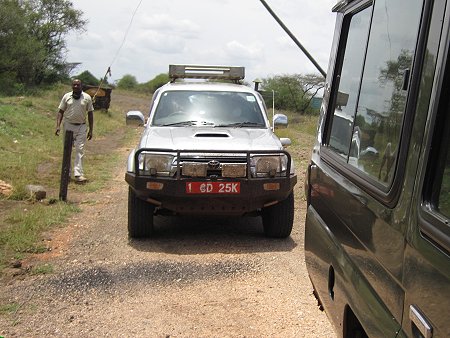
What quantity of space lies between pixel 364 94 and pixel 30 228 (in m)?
4.67

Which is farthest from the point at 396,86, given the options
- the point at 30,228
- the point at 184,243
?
the point at 30,228

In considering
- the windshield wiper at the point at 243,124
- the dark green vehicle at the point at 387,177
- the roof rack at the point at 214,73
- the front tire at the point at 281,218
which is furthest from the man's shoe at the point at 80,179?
the dark green vehicle at the point at 387,177

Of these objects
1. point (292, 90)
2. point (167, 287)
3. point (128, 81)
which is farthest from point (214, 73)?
point (128, 81)

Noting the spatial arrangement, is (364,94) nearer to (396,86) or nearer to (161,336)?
(396,86)

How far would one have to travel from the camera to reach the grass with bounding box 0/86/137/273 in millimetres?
5973

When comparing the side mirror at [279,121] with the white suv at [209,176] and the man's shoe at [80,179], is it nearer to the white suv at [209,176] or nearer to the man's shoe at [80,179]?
the white suv at [209,176]

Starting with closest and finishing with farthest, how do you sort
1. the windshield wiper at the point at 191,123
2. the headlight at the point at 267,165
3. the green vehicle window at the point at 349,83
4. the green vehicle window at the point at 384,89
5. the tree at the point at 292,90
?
the green vehicle window at the point at 384,89
the green vehicle window at the point at 349,83
the headlight at the point at 267,165
the windshield wiper at the point at 191,123
the tree at the point at 292,90

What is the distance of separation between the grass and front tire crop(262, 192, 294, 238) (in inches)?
93.1

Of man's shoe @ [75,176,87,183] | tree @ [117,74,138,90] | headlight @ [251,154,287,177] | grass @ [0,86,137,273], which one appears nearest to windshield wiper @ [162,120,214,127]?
headlight @ [251,154,287,177]

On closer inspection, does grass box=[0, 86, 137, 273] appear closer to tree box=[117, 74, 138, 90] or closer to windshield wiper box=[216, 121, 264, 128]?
windshield wiper box=[216, 121, 264, 128]

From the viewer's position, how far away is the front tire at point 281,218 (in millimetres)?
5980

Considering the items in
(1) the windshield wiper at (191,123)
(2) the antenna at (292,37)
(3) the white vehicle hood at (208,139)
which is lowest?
(3) the white vehicle hood at (208,139)

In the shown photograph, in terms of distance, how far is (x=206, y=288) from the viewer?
4668mm

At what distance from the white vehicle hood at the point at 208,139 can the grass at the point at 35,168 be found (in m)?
1.57
